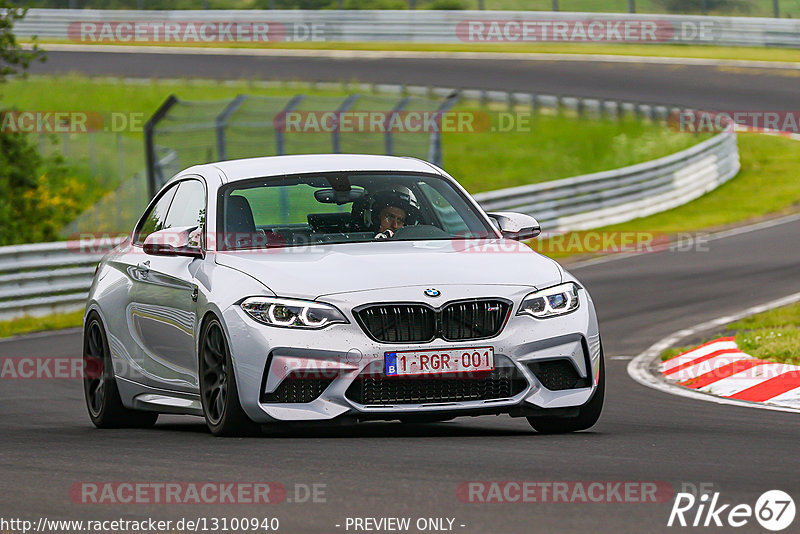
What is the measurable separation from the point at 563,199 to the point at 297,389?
1881 cm

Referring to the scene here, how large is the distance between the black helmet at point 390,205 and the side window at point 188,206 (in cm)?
95

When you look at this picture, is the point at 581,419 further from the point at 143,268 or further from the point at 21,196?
the point at 21,196

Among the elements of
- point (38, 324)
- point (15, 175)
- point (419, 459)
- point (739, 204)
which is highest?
point (419, 459)

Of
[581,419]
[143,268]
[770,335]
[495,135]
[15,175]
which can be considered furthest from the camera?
[495,135]

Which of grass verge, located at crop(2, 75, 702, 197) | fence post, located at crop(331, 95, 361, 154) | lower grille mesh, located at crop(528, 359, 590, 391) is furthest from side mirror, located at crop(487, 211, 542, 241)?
grass verge, located at crop(2, 75, 702, 197)

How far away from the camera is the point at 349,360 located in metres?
7.50

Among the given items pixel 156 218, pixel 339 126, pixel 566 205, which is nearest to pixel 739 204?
pixel 566 205

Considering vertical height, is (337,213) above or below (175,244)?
above

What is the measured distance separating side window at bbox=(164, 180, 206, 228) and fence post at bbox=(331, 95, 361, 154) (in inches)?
505

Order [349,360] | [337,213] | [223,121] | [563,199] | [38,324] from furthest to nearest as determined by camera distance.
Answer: [563,199]
[223,121]
[38,324]
[337,213]
[349,360]

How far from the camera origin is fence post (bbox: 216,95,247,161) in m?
22.3

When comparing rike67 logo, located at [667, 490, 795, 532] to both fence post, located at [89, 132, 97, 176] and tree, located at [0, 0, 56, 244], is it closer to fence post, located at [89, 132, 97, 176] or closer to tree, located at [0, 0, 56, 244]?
tree, located at [0, 0, 56, 244]

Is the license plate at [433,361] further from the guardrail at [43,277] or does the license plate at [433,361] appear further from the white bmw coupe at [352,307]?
the guardrail at [43,277]

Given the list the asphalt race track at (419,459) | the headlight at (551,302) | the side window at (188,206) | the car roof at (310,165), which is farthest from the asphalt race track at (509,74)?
the headlight at (551,302)
